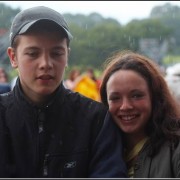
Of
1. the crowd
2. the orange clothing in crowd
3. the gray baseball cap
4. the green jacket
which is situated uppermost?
the gray baseball cap

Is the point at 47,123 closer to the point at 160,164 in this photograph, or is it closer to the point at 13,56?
the point at 13,56

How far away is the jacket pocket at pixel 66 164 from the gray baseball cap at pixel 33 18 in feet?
1.84

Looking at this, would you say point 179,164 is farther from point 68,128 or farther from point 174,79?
point 174,79

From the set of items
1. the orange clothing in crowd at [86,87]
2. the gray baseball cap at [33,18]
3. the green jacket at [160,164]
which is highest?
the gray baseball cap at [33,18]

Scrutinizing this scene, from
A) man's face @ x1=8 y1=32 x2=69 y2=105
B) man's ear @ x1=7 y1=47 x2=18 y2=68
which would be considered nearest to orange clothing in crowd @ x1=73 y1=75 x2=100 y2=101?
man's ear @ x1=7 y1=47 x2=18 y2=68

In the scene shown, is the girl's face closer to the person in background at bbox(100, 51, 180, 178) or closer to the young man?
the person in background at bbox(100, 51, 180, 178)

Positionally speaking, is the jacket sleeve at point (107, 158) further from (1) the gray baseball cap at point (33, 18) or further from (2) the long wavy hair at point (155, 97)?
(1) the gray baseball cap at point (33, 18)

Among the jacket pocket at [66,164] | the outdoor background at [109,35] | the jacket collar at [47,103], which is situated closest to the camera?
the jacket pocket at [66,164]

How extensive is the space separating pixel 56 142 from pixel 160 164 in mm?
496

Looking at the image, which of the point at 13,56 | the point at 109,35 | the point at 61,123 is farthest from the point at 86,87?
the point at 61,123

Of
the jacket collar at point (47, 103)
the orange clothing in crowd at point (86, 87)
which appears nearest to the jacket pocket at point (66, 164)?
the jacket collar at point (47, 103)

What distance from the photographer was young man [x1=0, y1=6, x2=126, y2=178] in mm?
1967

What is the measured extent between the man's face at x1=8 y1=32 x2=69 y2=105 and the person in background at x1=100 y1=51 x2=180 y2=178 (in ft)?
1.20

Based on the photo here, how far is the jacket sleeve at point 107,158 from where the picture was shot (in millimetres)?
1959
